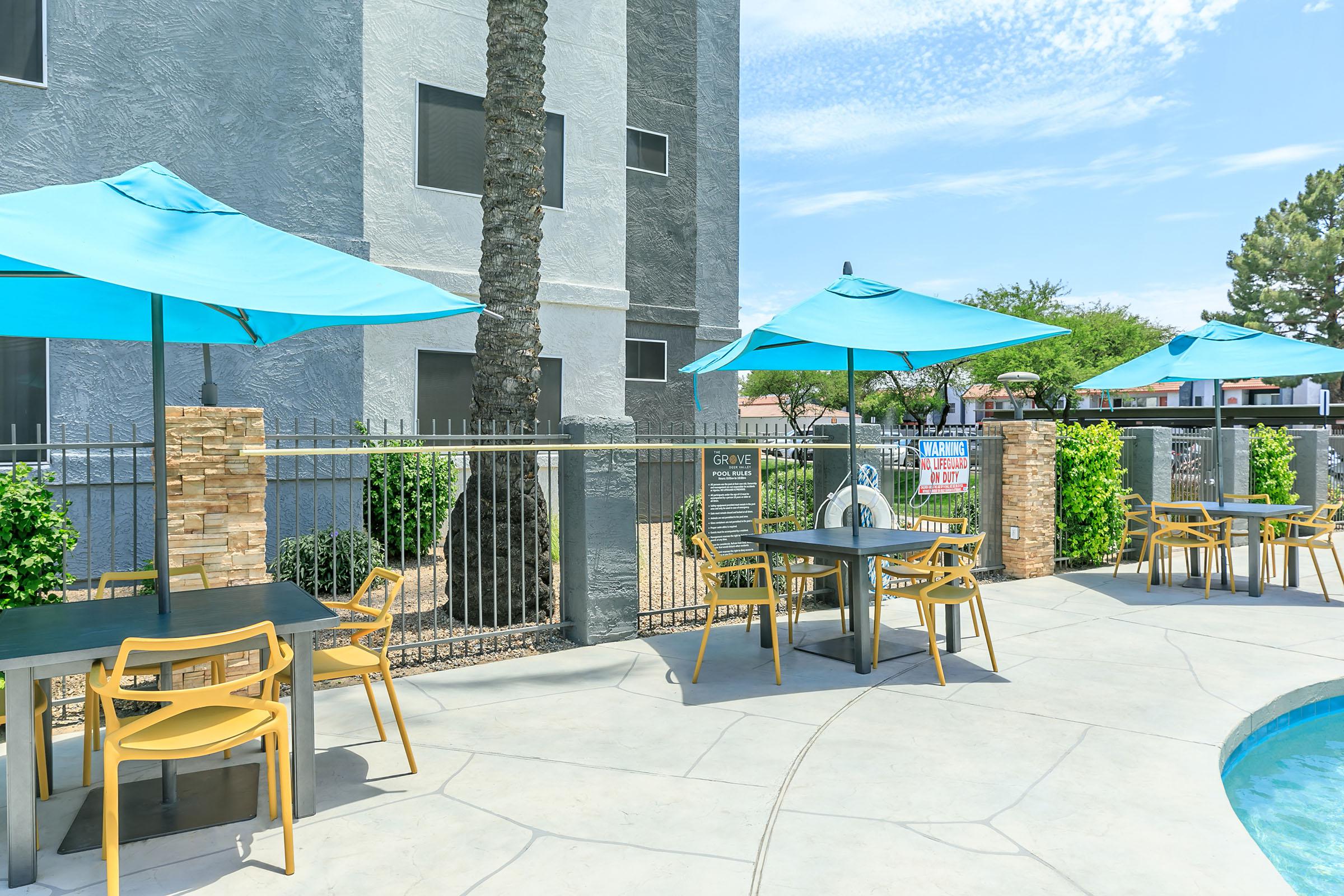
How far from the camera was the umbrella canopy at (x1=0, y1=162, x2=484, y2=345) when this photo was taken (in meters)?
3.07

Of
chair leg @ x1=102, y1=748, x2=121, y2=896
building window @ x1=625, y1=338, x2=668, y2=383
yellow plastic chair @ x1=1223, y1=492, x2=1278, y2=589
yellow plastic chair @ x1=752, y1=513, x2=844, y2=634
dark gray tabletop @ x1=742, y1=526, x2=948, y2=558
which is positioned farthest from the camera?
building window @ x1=625, y1=338, x2=668, y2=383

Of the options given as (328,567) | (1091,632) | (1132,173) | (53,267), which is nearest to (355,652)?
(53,267)

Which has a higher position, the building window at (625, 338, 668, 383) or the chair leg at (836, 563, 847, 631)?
the building window at (625, 338, 668, 383)

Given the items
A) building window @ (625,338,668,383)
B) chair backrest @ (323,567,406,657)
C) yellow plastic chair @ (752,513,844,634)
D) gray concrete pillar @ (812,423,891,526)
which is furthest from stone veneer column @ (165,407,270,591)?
building window @ (625,338,668,383)

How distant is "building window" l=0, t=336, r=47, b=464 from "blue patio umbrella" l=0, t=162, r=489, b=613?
439cm

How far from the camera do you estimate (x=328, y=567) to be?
8250 millimetres

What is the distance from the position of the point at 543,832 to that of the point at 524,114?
612 cm

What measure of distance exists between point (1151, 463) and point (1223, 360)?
112 inches

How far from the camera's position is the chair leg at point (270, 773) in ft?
12.0

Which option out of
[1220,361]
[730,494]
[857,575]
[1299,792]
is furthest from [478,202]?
[1299,792]

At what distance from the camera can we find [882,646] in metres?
7.03

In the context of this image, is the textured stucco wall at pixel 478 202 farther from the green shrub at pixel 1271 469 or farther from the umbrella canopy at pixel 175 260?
the green shrub at pixel 1271 469

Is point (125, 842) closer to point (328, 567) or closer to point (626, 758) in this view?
point (626, 758)

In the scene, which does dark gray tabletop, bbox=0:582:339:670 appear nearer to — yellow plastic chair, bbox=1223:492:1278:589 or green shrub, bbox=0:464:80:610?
green shrub, bbox=0:464:80:610
